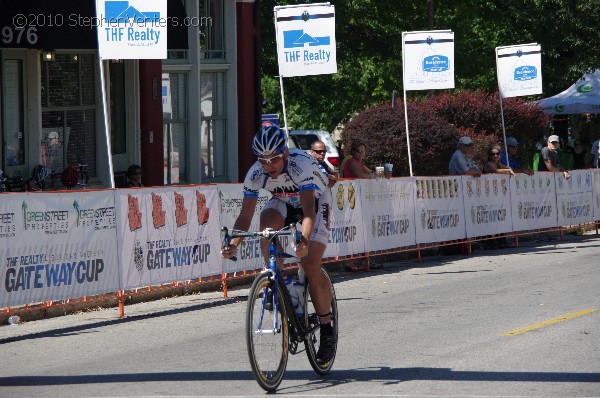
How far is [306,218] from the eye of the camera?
8188 millimetres

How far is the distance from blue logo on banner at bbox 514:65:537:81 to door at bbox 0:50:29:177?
35.1 feet

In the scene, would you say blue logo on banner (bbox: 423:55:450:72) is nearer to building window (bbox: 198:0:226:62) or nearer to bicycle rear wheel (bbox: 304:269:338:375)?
building window (bbox: 198:0:226:62)

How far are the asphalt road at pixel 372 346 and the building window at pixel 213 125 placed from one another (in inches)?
264

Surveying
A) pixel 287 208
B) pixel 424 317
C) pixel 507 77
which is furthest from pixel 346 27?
pixel 287 208

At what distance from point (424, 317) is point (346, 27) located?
24.2 meters

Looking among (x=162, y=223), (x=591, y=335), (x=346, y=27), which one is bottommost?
(x=591, y=335)

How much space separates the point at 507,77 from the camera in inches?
933

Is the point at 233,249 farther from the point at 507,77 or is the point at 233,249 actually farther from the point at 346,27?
the point at 346,27

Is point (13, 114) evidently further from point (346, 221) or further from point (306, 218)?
point (306, 218)

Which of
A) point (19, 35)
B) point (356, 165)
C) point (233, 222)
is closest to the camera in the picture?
point (233, 222)

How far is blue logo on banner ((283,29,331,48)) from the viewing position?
18.1 meters

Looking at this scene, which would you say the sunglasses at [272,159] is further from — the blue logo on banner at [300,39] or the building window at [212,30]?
the building window at [212,30]

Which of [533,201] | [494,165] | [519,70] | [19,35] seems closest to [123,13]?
[19,35]

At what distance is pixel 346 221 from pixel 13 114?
5122mm
